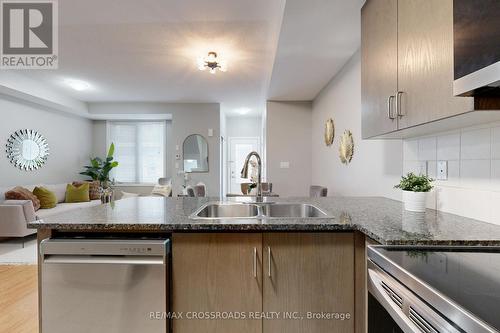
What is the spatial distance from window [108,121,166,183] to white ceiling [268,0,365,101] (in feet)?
13.1

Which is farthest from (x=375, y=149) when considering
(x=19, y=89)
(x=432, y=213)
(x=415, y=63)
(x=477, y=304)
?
(x=19, y=89)

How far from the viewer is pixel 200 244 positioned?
3.87ft

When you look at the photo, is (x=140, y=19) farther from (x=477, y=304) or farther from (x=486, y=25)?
(x=477, y=304)

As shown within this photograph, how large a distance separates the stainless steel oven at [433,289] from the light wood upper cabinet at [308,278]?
0.69 feet

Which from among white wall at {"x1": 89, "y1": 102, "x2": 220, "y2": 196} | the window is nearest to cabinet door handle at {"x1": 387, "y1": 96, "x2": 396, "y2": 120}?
white wall at {"x1": 89, "y1": 102, "x2": 220, "y2": 196}

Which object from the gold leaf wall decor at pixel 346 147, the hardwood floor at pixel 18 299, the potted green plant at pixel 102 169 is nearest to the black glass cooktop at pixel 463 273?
the gold leaf wall decor at pixel 346 147

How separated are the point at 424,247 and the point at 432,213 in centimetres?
61

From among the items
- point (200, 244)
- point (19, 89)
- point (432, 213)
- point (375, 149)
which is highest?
point (19, 89)

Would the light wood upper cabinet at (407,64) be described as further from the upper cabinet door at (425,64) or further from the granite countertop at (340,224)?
the granite countertop at (340,224)

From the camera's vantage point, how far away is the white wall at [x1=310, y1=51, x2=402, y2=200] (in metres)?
2.07

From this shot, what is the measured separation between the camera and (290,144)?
472 cm

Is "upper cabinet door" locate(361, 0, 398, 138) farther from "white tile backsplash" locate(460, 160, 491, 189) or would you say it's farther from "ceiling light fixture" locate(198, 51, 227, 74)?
"ceiling light fixture" locate(198, 51, 227, 74)

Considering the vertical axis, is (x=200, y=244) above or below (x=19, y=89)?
below

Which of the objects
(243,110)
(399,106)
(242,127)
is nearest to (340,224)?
(399,106)
